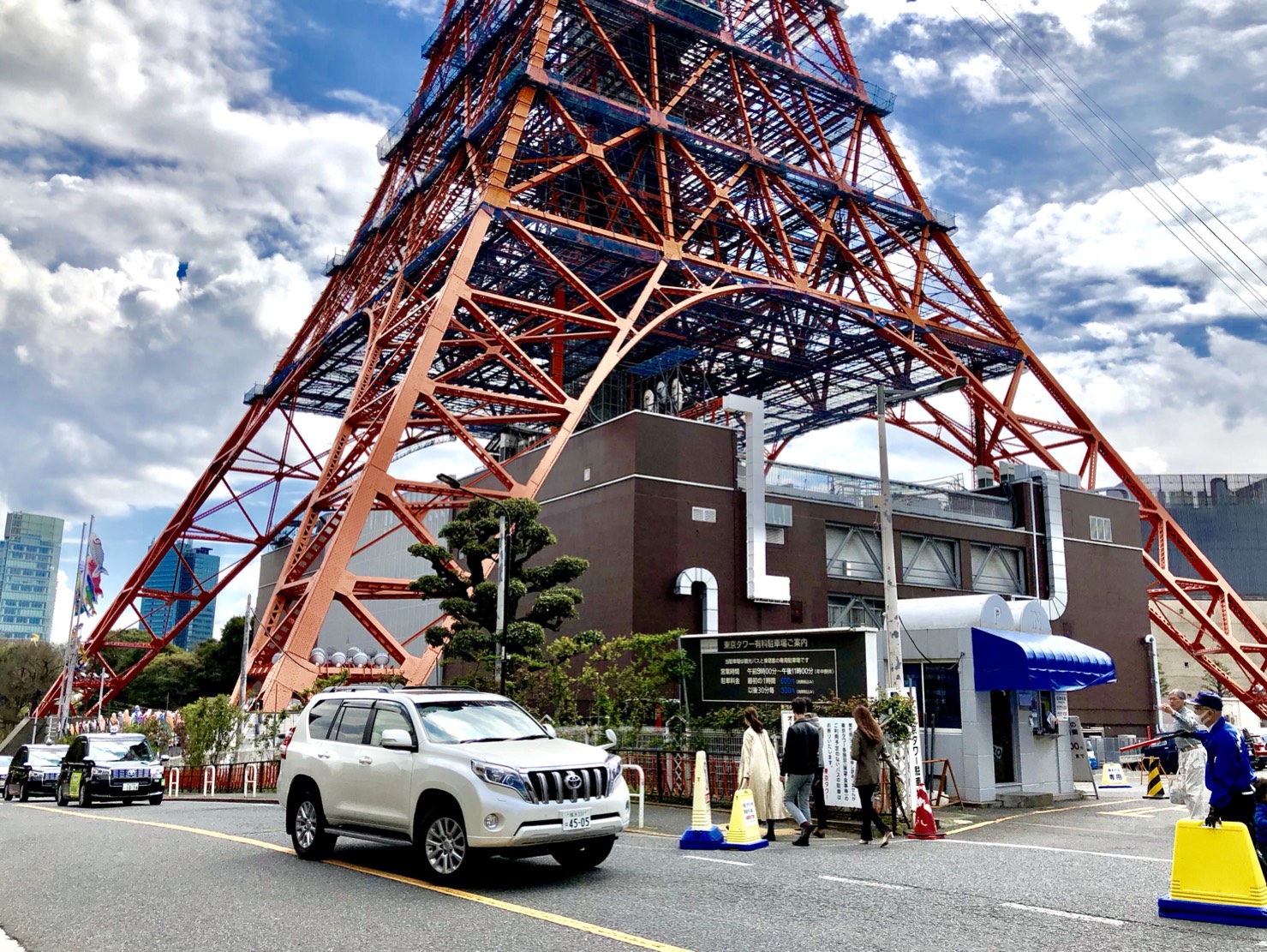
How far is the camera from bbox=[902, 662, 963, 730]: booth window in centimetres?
2102

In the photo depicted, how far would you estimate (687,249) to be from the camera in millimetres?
38062

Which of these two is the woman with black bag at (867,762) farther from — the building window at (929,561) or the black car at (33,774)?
the black car at (33,774)

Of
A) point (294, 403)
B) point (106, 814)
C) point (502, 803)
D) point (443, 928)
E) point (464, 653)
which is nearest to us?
point (443, 928)

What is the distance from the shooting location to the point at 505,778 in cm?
1011

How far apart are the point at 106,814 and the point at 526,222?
64.7ft

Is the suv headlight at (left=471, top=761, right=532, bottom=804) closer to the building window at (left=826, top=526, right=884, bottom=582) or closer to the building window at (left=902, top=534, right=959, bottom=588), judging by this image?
the building window at (left=826, top=526, right=884, bottom=582)

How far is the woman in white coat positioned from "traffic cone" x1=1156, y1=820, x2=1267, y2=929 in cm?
620

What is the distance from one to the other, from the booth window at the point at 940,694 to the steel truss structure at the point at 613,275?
39.2 ft

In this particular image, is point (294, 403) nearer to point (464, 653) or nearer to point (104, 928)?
point (464, 653)

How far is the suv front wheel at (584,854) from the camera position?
1100 centimetres

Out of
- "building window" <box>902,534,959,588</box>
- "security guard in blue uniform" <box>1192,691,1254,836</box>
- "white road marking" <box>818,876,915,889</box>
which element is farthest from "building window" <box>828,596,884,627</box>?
"security guard in blue uniform" <box>1192,691,1254,836</box>

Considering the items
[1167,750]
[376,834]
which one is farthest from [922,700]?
[376,834]

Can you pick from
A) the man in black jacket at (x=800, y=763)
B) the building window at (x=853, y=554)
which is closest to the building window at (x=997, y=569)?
the building window at (x=853, y=554)

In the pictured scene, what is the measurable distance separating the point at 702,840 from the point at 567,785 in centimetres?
392
